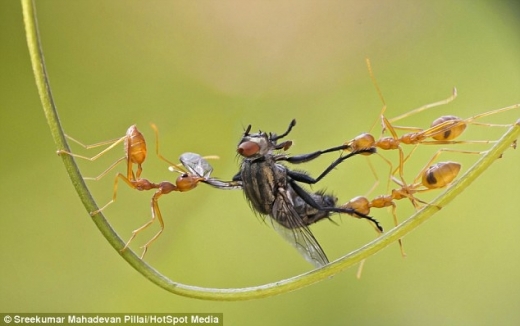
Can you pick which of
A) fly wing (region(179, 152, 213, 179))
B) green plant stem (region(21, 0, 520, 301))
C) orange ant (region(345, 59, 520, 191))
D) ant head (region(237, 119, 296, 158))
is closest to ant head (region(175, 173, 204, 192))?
fly wing (region(179, 152, 213, 179))

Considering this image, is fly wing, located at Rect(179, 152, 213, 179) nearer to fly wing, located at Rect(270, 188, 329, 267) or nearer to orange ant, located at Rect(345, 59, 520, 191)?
fly wing, located at Rect(270, 188, 329, 267)

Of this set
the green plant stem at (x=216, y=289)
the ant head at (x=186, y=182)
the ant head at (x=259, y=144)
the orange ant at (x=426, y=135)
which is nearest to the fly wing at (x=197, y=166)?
the ant head at (x=186, y=182)

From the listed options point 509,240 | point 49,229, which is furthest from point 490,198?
point 49,229

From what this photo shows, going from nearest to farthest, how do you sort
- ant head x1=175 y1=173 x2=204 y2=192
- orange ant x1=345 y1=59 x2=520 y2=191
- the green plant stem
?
1. the green plant stem
2. orange ant x1=345 y1=59 x2=520 y2=191
3. ant head x1=175 y1=173 x2=204 y2=192

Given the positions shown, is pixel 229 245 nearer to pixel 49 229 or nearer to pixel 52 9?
pixel 49 229

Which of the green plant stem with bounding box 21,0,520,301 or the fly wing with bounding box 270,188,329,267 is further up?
the fly wing with bounding box 270,188,329,267

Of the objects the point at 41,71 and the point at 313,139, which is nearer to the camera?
the point at 41,71

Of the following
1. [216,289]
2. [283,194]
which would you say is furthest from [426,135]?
[216,289]
